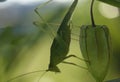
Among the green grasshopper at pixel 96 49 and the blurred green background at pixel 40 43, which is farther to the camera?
the blurred green background at pixel 40 43

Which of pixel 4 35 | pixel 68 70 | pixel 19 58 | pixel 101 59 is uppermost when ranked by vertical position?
pixel 101 59

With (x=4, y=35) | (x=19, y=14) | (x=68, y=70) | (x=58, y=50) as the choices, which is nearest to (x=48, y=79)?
(x=68, y=70)

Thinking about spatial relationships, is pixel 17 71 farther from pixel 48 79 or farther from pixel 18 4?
pixel 18 4

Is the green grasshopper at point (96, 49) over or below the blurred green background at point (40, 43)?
over

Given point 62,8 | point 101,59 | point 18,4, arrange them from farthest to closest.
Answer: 1. point 18,4
2. point 62,8
3. point 101,59

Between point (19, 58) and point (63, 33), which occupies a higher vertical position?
point (63, 33)

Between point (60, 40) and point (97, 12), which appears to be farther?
point (97, 12)

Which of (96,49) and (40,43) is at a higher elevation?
(96,49)

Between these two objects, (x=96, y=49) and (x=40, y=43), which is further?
(x=40, y=43)
